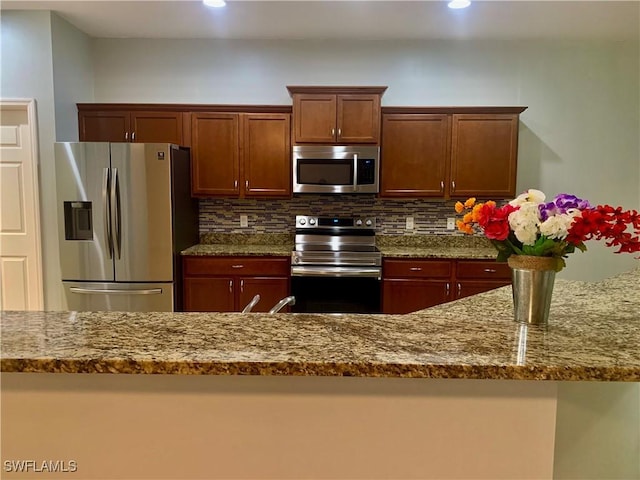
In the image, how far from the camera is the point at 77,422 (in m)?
0.97

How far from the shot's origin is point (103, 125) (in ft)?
12.3

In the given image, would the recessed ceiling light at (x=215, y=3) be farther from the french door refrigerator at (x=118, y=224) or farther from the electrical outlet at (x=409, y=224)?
the electrical outlet at (x=409, y=224)

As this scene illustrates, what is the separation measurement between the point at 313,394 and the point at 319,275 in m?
2.58

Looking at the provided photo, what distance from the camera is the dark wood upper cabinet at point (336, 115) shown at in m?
3.60

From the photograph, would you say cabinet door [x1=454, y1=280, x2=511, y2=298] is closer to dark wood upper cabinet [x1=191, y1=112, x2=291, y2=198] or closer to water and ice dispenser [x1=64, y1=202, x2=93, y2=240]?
dark wood upper cabinet [x1=191, y1=112, x2=291, y2=198]

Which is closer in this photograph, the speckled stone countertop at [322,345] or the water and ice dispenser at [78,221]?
the speckled stone countertop at [322,345]

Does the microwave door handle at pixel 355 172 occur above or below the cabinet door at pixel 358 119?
below

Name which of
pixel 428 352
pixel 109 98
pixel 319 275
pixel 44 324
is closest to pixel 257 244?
pixel 319 275

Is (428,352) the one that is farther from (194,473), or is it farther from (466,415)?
(194,473)

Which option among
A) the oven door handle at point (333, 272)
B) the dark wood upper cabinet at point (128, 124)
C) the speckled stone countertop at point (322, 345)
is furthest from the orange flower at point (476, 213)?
the dark wood upper cabinet at point (128, 124)

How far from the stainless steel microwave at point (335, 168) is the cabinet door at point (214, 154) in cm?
57

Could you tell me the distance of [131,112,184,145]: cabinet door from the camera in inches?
147

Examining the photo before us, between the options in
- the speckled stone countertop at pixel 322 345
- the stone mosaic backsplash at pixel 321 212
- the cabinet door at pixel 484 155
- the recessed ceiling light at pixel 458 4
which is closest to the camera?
the speckled stone countertop at pixel 322 345

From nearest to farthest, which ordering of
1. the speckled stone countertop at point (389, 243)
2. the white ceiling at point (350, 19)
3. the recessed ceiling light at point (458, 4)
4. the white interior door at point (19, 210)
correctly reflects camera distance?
the recessed ceiling light at point (458, 4)
the white ceiling at point (350, 19)
the white interior door at point (19, 210)
the speckled stone countertop at point (389, 243)
